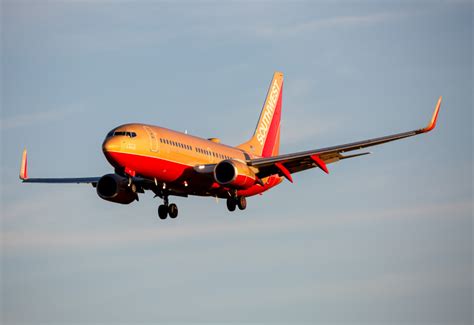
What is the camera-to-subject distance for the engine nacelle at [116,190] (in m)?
70.8

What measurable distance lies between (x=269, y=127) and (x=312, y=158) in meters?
17.2

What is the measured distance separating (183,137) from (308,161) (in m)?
8.92

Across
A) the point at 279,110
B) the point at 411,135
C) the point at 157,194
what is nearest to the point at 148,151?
the point at 157,194

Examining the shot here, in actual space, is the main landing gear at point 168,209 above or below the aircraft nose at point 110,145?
below

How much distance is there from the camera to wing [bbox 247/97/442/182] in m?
67.6

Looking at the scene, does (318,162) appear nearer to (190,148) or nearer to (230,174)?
(230,174)

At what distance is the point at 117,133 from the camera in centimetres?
6494

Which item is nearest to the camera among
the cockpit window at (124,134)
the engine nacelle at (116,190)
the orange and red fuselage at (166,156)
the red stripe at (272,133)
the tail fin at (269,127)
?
the orange and red fuselage at (166,156)

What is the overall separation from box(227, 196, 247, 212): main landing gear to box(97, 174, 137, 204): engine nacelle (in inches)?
260

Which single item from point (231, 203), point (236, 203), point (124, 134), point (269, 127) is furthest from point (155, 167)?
point (269, 127)

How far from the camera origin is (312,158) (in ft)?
229

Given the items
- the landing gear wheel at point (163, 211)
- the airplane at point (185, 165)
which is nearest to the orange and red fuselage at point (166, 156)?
the airplane at point (185, 165)

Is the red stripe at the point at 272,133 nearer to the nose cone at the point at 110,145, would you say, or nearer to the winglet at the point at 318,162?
the winglet at the point at 318,162

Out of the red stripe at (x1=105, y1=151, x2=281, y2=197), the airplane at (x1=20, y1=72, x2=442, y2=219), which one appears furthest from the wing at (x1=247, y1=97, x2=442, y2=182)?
the red stripe at (x1=105, y1=151, x2=281, y2=197)
